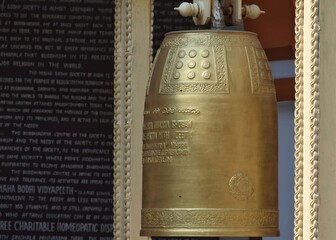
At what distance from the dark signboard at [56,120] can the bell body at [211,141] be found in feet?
10.1

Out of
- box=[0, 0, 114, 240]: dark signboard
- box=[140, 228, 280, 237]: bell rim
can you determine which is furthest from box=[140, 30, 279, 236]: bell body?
box=[0, 0, 114, 240]: dark signboard

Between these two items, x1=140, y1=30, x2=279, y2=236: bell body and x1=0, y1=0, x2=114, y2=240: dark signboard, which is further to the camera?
x1=0, y1=0, x2=114, y2=240: dark signboard

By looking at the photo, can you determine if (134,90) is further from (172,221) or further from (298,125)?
(172,221)

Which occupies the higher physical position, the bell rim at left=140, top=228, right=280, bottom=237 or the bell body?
the bell body

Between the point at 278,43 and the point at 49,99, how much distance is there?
1486mm

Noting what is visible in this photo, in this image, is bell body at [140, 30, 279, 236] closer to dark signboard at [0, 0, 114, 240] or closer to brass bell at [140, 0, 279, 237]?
brass bell at [140, 0, 279, 237]

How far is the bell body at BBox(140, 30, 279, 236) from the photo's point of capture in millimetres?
8086

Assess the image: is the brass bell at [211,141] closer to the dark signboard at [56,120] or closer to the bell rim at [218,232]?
the bell rim at [218,232]

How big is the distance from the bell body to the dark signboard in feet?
10.1

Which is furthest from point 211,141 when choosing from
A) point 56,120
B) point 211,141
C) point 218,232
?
point 56,120

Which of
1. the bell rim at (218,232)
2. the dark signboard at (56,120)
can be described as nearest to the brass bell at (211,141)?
the bell rim at (218,232)

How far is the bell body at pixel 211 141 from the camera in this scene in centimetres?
809

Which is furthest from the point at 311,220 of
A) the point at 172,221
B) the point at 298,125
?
the point at 172,221

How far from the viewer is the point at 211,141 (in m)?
8.12
